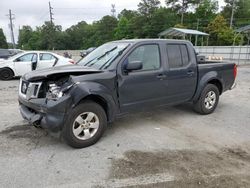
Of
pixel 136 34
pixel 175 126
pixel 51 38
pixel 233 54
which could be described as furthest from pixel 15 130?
pixel 51 38

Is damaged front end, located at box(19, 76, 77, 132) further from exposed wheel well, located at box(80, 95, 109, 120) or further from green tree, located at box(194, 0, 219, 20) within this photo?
green tree, located at box(194, 0, 219, 20)

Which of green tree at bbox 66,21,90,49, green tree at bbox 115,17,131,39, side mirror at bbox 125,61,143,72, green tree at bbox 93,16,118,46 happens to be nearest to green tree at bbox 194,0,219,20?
green tree at bbox 115,17,131,39

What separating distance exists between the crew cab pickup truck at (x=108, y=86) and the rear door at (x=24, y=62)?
25.3ft

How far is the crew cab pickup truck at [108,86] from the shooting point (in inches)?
160

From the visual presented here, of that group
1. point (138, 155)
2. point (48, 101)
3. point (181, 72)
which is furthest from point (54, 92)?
point (181, 72)

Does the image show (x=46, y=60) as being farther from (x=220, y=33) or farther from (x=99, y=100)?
(x=220, y=33)

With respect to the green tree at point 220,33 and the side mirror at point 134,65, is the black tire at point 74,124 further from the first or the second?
the green tree at point 220,33

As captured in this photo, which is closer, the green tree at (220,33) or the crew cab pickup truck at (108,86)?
the crew cab pickup truck at (108,86)

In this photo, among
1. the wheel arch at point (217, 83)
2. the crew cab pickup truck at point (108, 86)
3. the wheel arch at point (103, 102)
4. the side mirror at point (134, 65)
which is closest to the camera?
the crew cab pickup truck at point (108, 86)

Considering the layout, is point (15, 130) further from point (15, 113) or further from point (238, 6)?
point (238, 6)

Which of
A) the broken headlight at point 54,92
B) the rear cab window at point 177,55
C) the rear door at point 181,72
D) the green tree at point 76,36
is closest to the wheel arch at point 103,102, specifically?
the broken headlight at point 54,92

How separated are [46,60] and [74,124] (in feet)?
29.5

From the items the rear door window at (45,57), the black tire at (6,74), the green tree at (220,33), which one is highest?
the green tree at (220,33)

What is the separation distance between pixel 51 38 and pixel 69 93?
67.6 meters
